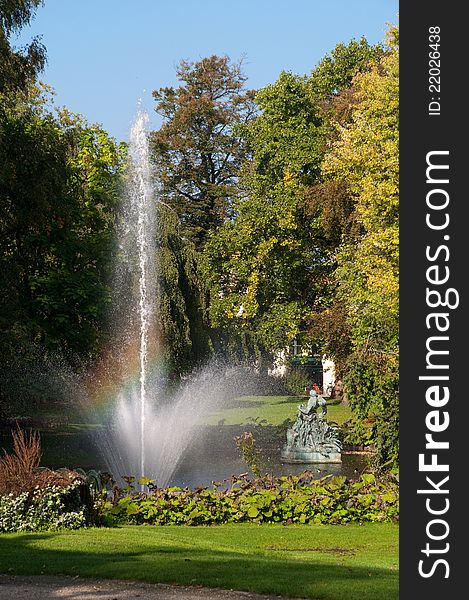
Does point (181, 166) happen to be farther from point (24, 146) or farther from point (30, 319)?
point (24, 146)

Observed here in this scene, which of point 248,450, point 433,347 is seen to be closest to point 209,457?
point 248,450

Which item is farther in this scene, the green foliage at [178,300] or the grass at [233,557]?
the green foliage at [178,300]

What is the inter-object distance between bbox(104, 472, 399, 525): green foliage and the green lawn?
18.9 metres

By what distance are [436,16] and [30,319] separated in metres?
24.3

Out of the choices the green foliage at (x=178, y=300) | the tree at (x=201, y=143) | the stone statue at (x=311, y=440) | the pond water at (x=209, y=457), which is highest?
the tree at (x=201, y=143)

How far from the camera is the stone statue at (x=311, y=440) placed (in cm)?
2431

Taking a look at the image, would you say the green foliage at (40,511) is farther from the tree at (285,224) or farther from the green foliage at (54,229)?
the tree at (285,224)

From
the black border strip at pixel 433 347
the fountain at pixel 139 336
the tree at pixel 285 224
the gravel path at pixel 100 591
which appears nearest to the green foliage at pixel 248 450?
the fountain at pixel 139 336

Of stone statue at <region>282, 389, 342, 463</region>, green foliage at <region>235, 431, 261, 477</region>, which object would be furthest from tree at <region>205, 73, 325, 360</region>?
stone statue at <region>282, 389, 342, 463</region>

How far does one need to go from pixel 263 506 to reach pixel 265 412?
26234mm

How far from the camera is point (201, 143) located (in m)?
50.4

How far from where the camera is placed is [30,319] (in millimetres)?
28359

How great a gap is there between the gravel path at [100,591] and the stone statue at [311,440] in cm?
1540

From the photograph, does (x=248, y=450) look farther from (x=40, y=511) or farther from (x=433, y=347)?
(x=433, y=347)
